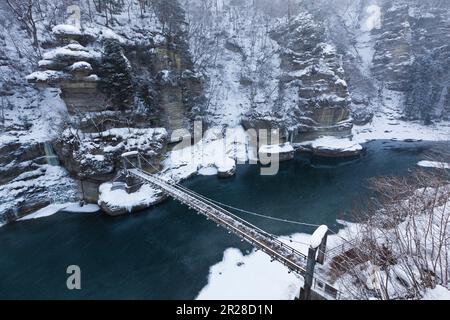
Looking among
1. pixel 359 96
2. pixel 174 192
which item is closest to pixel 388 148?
pixel 359 96

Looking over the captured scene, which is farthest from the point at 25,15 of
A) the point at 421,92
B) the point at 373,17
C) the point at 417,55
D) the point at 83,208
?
the point at 373,17

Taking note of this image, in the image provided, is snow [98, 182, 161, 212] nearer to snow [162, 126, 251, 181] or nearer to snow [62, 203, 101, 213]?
snow [62, 203, 101, 213]

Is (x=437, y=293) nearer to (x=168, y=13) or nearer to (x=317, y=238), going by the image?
(x=317, y=238)

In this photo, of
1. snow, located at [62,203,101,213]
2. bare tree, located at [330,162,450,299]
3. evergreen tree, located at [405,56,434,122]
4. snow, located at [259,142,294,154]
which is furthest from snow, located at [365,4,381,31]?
snow, located at [62,203,101,213]

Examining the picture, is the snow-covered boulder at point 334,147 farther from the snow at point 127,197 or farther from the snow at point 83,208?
the snow at point 83,208

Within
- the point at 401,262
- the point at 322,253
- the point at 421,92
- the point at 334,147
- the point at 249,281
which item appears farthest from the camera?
the point at 421,92

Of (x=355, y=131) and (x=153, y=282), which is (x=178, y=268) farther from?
(x=355, y=131)
